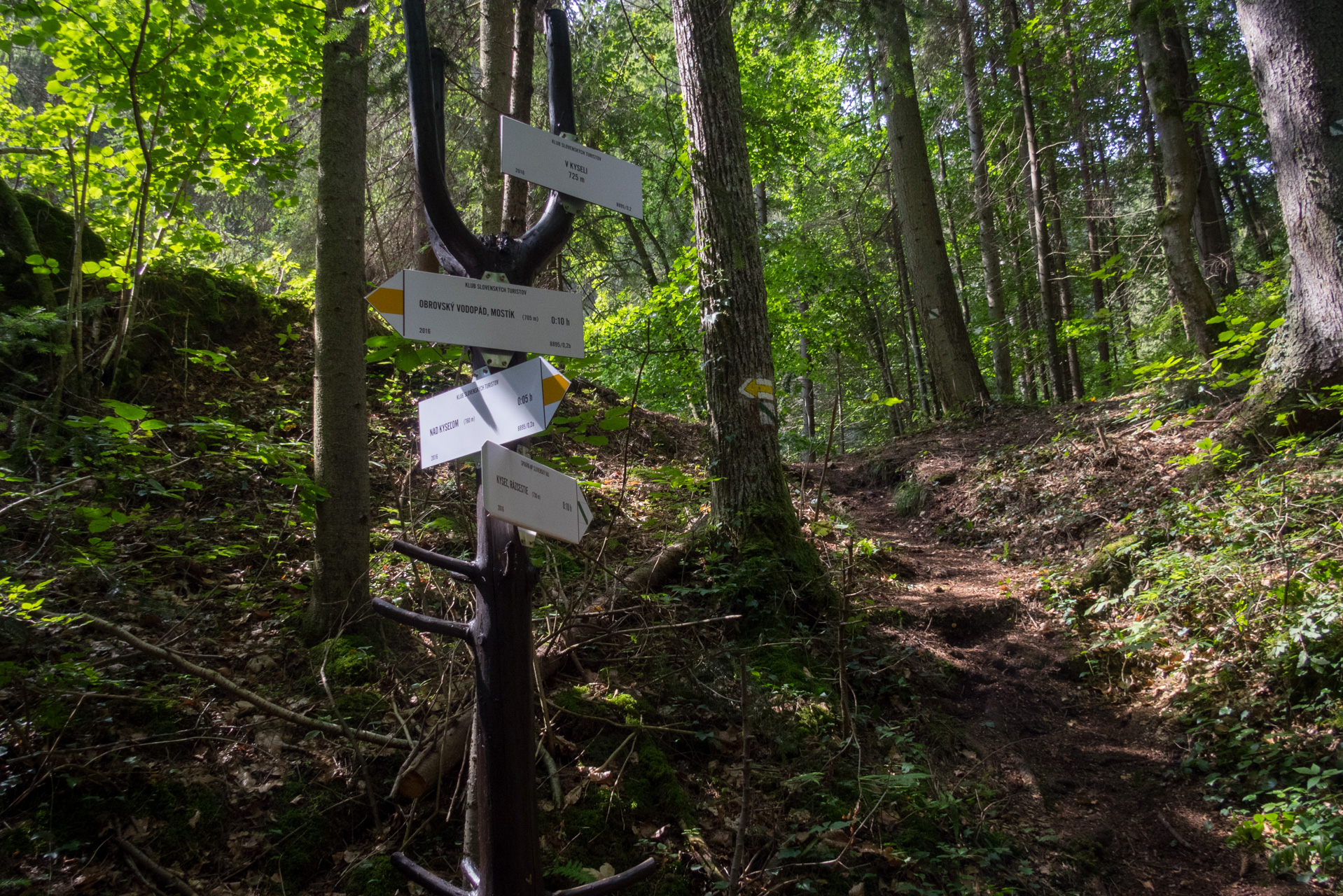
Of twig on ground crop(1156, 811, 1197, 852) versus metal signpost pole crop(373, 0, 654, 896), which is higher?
metal signpost pole crop(373, 0, 654, 896)

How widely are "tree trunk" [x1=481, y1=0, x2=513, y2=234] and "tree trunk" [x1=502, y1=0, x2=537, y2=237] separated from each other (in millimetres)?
2353

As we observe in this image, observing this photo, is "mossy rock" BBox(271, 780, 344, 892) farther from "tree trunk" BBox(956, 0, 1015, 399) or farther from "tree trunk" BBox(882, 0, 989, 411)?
"tree trunk" BBox(956, 0, 1015, 399)

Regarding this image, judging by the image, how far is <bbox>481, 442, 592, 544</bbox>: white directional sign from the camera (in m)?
1.49

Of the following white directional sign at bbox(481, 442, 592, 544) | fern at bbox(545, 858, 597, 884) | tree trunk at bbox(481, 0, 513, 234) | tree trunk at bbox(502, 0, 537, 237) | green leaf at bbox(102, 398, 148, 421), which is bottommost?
fern at bbox(545, 858, 597, 884)

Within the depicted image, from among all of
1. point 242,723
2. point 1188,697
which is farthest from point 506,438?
point 1188,697

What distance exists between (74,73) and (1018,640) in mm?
7035

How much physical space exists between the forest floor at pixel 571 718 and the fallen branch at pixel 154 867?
0.02 metres

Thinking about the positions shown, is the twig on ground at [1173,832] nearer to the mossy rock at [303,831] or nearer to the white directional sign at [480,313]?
the white directional sign at [480,313]

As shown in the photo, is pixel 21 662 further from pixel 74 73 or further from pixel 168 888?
pixel 74 73

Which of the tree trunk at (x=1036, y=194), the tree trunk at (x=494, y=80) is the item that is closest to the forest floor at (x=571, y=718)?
the tree trunk at (x=494, y=80)

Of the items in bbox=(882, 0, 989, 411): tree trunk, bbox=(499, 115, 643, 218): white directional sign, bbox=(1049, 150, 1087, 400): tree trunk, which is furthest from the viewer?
bbox=(1049, 150, 1087, 400): tree trunk

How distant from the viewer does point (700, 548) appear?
4645mm

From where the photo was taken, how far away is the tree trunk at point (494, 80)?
5422mm

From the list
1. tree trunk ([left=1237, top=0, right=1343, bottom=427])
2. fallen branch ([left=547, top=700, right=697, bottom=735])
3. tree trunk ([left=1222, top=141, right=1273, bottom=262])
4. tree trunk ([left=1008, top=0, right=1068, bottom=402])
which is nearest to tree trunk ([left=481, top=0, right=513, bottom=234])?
fallen branch ([left=547, top=700, right=697, bottom=735])
